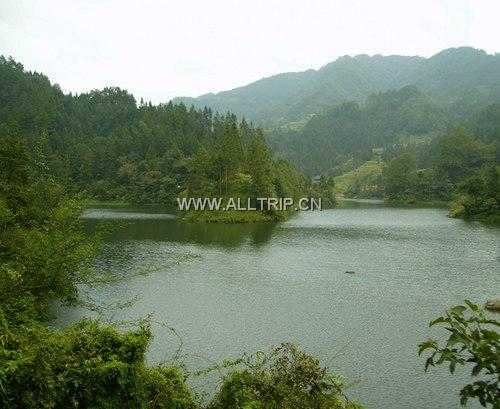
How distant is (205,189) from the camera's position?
10269 centimetres

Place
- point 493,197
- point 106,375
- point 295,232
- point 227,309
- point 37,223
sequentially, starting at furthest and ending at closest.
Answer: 1. point 493,197
2. point 295,232
3. point 227,309
4. point 37,223
5. point 106,375

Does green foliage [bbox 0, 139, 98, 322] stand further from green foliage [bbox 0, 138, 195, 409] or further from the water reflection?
the water reflection

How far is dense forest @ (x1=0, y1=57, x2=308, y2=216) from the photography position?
103500mm

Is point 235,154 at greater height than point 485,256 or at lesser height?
greater

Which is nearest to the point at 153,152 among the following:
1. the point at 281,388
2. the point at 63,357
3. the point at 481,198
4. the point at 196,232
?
the point at 196,232

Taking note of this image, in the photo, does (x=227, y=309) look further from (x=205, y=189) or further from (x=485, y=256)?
(x=205, y=189)

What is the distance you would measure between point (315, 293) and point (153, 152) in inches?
4849

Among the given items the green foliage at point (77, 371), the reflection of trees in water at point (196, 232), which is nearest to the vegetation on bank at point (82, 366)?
the green foliage at point (77, 371)

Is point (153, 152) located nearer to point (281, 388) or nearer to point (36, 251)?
point (36, 251)

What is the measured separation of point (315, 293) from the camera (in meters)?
39.6

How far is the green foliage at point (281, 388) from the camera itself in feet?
48.8

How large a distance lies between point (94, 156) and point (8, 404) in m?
155

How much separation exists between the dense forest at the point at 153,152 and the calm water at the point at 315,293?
29215mm

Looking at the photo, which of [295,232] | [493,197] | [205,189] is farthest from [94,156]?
[493,197]
